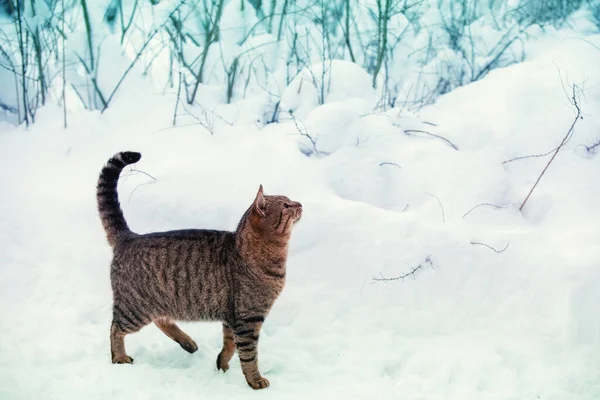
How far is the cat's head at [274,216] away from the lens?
257 centimetres

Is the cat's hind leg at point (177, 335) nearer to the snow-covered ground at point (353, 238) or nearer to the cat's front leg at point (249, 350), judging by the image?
the snow-covered ground at point (353, 238)

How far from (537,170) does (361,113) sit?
53.1 inches

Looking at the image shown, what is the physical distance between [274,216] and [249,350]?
0.63m

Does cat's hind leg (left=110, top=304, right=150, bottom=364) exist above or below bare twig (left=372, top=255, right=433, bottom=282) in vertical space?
below

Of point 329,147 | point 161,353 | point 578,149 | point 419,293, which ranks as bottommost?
point 161,353

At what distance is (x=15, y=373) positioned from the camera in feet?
8.04

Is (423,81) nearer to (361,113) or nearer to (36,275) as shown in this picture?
(361,113)

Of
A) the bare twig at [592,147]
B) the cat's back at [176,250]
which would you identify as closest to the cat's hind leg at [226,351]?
the cat's back at [176,250]

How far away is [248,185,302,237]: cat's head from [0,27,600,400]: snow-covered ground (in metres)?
0.67

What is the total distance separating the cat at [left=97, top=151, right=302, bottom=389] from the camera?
2.58m

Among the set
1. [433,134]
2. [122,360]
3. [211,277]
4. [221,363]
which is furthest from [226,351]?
[433,134]

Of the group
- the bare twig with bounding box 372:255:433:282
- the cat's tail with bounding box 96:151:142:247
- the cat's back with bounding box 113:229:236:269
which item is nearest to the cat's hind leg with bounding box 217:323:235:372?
the cat's back with bounding box 113:229:236:269

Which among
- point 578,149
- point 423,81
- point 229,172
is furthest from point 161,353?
point 423,81

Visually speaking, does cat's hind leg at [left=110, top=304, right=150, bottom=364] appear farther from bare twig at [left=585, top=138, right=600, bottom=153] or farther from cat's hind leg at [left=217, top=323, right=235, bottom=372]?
bare twig at [left=585, top=138, right=600, bottom=153]
